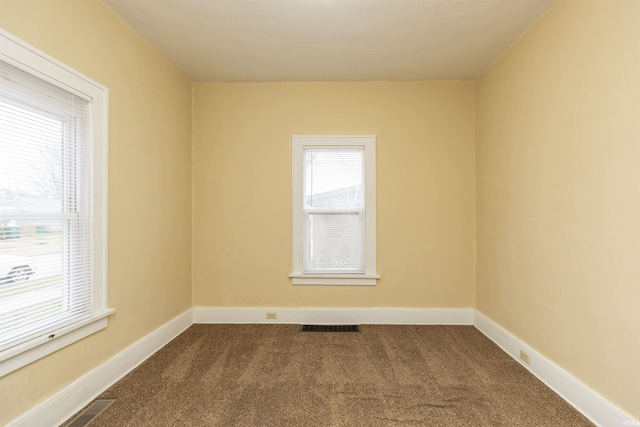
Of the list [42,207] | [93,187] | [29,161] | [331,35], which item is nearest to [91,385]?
[42,207]

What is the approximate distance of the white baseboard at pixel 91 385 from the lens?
1.77 metres

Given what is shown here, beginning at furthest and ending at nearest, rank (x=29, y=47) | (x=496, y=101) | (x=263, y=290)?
(x=263, y=290)
(x=496, y=101)
(x=29, y=47)

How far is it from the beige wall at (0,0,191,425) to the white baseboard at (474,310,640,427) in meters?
3.15

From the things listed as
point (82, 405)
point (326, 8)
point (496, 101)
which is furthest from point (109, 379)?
point (496, 101)

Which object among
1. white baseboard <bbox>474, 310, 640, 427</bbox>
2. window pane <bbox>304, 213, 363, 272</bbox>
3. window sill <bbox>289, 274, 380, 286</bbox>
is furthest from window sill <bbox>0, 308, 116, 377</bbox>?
white baseboard <bbox>474, 310, 640, 427</bbox>

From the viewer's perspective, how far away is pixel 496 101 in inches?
122

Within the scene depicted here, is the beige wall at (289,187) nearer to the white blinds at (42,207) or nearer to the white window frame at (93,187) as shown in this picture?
the white window frame at (93,187)

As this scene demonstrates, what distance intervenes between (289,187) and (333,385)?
6.78 ft

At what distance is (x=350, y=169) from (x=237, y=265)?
5.52 ft

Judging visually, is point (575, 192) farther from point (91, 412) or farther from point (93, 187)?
point (91, 412)

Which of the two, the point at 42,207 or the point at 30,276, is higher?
the point at 42,207

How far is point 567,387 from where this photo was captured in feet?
6.95

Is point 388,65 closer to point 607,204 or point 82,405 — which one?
point 607,204

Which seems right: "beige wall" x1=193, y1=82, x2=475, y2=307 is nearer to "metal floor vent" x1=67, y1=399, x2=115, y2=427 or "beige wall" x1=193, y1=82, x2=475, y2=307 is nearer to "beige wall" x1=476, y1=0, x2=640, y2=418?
"beige wall" x1=476, y1=0, x2=640, y2=418
